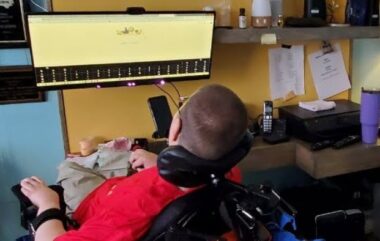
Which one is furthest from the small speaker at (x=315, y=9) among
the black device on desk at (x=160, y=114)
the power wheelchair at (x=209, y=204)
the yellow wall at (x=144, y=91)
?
the power wheelchair at (x=209, y=204)

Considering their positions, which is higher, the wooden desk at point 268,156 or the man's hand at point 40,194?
the man's hand at point 40,194

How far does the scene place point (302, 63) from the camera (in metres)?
2.10

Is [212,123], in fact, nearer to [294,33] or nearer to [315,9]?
[294,33]

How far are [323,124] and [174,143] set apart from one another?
111 centimetres

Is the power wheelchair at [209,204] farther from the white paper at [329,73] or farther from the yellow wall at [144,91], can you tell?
the white paper at [329,73]

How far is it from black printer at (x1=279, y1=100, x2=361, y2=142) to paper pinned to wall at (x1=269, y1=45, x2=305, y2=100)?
18 centimetres

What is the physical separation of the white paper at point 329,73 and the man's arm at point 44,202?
1.50 meters

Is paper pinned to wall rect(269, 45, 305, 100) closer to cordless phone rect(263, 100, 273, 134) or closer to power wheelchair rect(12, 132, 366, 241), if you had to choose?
cordless phone rect(263, 100, 273, 134)

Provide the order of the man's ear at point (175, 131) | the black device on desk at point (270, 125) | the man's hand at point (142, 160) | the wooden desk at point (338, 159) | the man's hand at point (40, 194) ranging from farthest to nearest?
1. the black device on desk at point (270, 125)
2. the wooden desk at point (338, 159)
3. the man's hand at point (142, 160)
4. the man's hand at point (40, 194)
5. the man's ear at point (175, 131)

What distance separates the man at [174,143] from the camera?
0.84 m

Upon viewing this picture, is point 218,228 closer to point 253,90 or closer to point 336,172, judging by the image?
point 336,172

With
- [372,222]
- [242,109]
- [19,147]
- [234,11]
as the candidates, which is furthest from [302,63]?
[19,147]

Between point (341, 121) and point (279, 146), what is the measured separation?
0.32 metres

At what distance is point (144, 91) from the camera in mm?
1889
